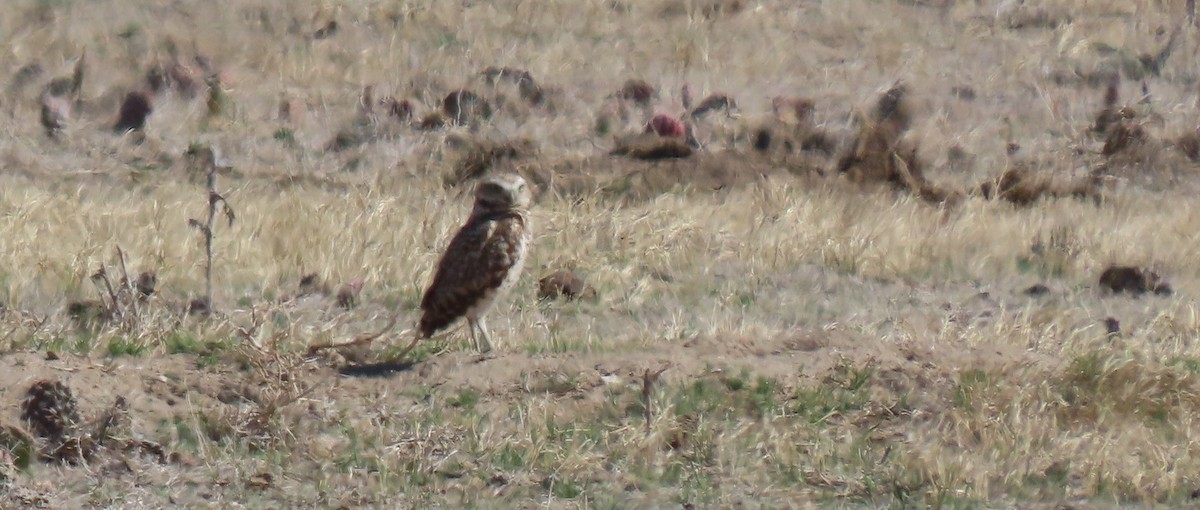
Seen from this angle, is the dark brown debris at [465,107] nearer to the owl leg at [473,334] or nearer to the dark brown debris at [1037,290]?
the dark brown debris at [1037,290]

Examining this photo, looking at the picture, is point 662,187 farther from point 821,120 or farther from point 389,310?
point 389,310

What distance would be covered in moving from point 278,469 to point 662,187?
612 centimetres

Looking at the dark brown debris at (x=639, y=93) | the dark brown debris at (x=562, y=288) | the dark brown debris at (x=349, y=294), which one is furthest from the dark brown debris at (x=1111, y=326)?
the dark brown debris at (x=639, y=93)

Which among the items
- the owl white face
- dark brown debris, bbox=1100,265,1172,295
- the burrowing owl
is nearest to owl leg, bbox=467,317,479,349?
the burrowing owl

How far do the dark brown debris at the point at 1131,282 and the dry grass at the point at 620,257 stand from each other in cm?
10

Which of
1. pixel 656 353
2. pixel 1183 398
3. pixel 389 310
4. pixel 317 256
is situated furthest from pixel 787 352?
pixel 317 256

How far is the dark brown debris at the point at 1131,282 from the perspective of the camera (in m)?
10.6

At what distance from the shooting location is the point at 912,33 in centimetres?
1680

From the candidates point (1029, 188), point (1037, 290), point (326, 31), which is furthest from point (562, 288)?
point (326, 31)

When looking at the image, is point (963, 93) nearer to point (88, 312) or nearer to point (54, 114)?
A: point (54, 114)

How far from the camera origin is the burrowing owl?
8.52m

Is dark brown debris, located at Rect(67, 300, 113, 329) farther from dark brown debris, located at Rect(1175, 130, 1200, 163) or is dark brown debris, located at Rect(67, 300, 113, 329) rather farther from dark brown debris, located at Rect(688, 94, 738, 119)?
dark brown debris, located at Rect(1175, 130, 1200, 163)

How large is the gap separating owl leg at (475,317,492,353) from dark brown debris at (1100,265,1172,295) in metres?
3.63

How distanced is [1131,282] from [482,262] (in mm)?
3783
